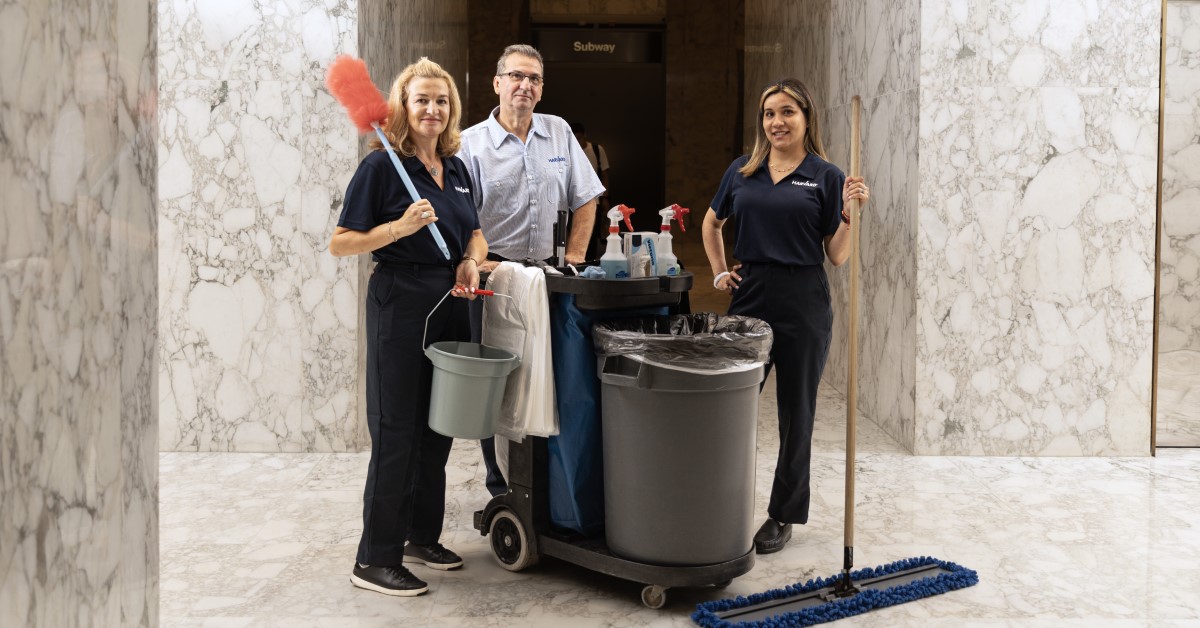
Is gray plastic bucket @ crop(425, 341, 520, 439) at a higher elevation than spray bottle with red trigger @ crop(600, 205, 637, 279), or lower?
lower

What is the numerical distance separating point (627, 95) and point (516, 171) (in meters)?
10.6

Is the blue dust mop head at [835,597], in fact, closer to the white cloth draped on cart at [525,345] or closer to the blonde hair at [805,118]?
the white cloth draped on cart at [525,345]

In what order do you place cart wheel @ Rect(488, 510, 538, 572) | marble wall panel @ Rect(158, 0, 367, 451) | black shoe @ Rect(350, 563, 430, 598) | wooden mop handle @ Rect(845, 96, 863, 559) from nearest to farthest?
wooden mop handle @ Rect(845, 96, 863, 559)
black shoe @ Rect(350, 563, 430, 598)
cart wheel @ Rect(488, 510, 538, 572)
marble wall panel @ Rect(158, 0, 367, 451)

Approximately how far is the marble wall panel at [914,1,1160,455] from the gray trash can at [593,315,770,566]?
6.78 feet

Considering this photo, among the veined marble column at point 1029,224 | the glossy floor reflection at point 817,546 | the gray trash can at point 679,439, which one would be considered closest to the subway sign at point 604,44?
the veined marble column at point 1029,224

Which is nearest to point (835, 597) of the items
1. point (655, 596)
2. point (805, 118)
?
point (655, 596)

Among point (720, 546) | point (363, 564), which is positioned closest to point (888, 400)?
point (720, 546)

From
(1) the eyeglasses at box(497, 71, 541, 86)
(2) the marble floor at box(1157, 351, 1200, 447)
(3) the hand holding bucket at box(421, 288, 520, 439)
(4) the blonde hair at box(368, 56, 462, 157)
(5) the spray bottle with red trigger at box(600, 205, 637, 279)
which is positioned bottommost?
(2) the marble floor at box(1157, 351, 1200, 447)

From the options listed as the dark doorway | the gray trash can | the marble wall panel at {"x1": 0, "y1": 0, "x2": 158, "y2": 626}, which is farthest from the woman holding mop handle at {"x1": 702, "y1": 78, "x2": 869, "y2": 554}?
the dark doorway

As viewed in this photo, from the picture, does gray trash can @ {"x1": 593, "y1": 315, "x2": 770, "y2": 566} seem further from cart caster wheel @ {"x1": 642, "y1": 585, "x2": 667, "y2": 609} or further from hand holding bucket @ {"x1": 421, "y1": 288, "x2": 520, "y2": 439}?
hand holding bucket @ {"x1": 421, "y1": 288, "x2": 520, "y2": 439}

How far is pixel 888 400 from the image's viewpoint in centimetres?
548

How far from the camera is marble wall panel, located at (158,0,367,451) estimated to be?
4.89m

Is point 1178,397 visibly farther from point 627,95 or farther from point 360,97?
point 627,95

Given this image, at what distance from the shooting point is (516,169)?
3906 millimetres
